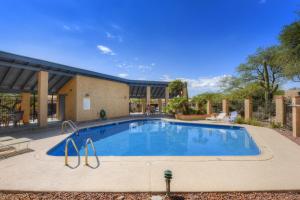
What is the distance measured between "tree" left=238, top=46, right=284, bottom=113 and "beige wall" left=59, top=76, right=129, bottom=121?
19.1 m

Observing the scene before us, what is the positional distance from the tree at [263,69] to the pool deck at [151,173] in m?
21.6

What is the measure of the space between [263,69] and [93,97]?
24.4 m

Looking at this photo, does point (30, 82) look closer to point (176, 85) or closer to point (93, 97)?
point (93, 97)

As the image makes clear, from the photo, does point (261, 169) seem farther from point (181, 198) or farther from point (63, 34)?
point (63, 34)

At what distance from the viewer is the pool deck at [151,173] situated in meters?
3.52

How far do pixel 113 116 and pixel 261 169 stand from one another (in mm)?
16137

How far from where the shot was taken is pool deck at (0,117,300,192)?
352cm

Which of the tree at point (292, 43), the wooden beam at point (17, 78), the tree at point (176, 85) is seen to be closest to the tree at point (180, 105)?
the tree at point (176, 85)

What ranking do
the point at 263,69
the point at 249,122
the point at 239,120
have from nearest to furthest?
the point at 249,122 < the point at 239,120 < the point at 263,69

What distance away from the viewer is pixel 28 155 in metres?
5.69

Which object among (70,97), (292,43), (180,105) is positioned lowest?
(180,105)

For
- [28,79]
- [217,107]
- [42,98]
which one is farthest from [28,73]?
[217,107]

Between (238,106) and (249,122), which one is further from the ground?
(238,106)

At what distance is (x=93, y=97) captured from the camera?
52.0ft
